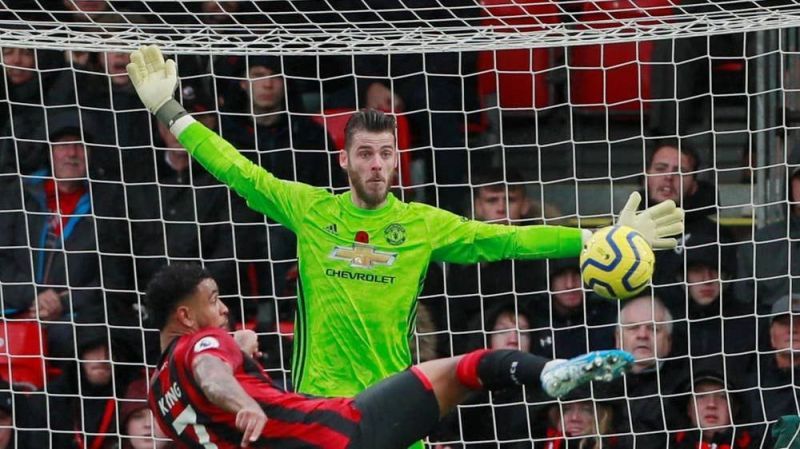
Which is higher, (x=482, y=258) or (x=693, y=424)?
(x=482, y=258)

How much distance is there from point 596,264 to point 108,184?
3.60 meters

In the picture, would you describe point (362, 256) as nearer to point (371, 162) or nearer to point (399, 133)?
point (371, 162)

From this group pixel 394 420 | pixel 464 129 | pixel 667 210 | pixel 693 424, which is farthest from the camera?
pixel 464 129

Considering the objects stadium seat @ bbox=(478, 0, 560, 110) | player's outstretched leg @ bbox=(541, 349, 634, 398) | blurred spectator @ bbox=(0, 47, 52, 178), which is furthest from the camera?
stadium seat @ bbox=(478, 0, 560, 110)

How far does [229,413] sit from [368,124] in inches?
62.6

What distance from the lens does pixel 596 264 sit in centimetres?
677

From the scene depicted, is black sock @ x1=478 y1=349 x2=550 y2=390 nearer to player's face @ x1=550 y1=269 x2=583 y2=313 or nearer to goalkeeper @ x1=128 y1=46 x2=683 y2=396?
goalkeeper @ x1=128 y1=46 x2=683 y2=396

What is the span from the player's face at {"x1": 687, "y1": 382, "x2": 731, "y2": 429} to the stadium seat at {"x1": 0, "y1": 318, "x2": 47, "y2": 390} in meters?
3.44

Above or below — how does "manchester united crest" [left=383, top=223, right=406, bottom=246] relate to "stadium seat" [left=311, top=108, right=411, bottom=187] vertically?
below

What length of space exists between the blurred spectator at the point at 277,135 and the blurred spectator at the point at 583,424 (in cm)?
175

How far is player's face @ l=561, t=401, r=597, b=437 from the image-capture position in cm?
896

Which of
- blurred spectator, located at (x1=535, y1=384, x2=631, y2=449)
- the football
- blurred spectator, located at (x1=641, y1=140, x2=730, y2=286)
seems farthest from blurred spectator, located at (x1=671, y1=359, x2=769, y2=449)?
the football

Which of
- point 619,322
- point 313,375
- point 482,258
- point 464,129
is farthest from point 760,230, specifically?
point 313,375

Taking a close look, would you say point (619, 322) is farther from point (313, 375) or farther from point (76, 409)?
point (76, 409)
